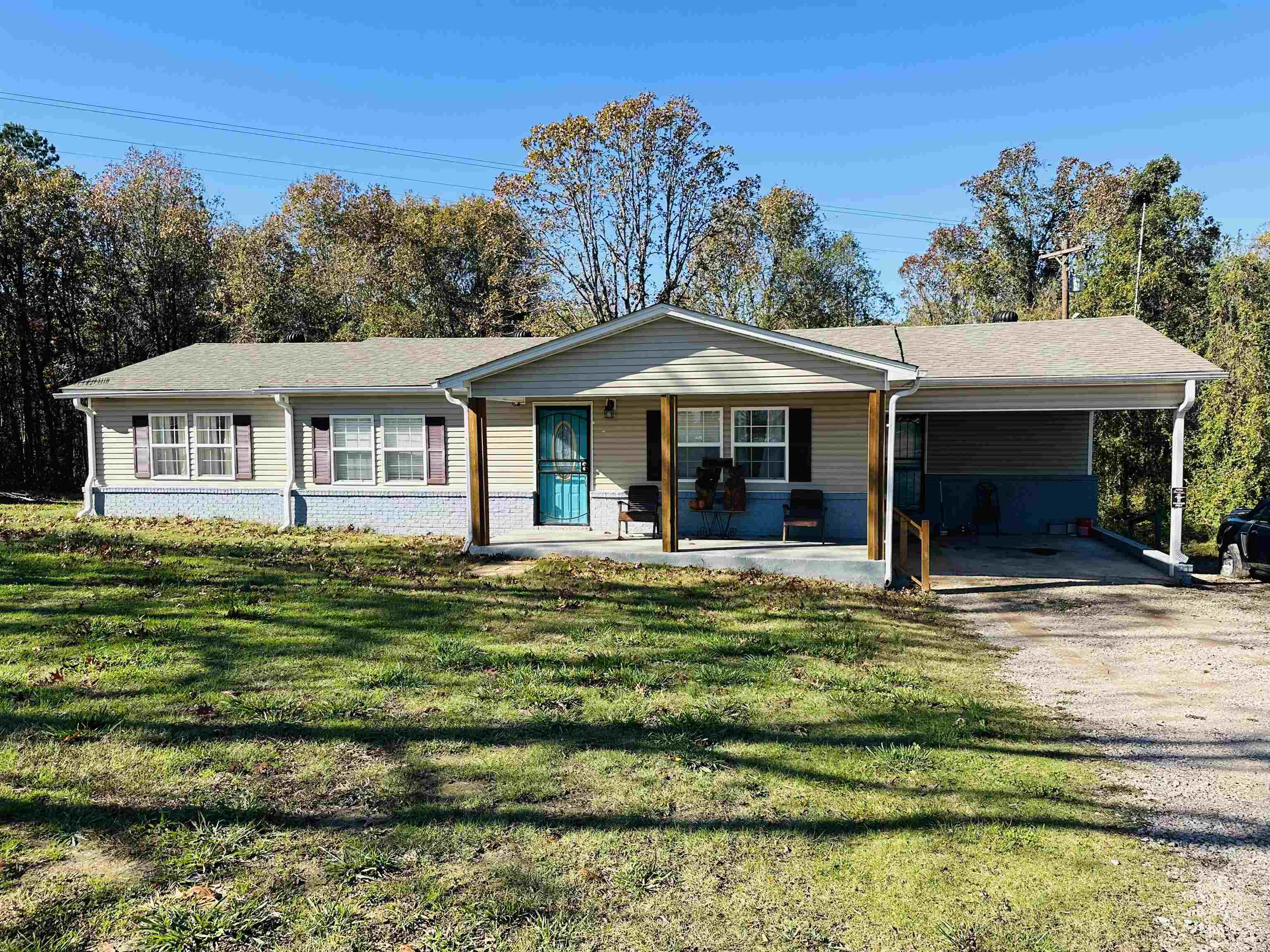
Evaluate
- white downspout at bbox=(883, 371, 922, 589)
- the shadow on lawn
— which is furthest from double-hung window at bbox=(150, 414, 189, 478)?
white downspout at bbox=(883, 371, 922, 589)

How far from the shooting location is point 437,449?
1474 centimetres

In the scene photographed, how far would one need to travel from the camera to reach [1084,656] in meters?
7.64

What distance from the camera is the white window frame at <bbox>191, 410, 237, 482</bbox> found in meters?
15.8

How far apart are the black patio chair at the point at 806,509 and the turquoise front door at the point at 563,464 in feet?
12.1

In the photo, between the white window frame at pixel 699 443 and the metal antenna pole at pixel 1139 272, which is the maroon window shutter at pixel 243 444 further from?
the metal antenna pole at pixel 1139 272

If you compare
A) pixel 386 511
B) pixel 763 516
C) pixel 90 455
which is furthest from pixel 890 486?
pixel 90 455

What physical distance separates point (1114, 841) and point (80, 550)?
1267 centimetres

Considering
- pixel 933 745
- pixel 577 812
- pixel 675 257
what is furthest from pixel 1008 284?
pixel 577 812

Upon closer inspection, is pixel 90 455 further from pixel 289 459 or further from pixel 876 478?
pixel 876 478

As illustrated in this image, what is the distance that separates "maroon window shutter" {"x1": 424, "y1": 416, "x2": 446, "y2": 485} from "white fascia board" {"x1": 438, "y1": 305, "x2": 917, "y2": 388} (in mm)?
2714

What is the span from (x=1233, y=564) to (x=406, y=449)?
1400 centimetres

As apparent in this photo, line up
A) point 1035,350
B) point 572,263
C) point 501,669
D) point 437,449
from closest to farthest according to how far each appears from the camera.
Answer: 1. point 501,669
2. point 1035,350
3. point 437,449
4. point 572,263

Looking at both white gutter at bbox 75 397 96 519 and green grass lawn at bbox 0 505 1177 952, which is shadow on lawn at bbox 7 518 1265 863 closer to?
green grass lawn at bbox 0 505 1177 952

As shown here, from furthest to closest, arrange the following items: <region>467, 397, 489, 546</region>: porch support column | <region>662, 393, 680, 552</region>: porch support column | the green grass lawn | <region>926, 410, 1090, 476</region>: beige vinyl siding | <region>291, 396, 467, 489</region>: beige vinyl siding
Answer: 1. <region>926, 410, 1090, 476</region>: beige vinyl siding
2. <region>291, 396, 467, 489</region>: beige vinyl siding
3. <region>467, 397, 489, 546</region>: porch support column
4. <region>662, 393, 680, 552</region>: porch support column
5. the green grass lawn
